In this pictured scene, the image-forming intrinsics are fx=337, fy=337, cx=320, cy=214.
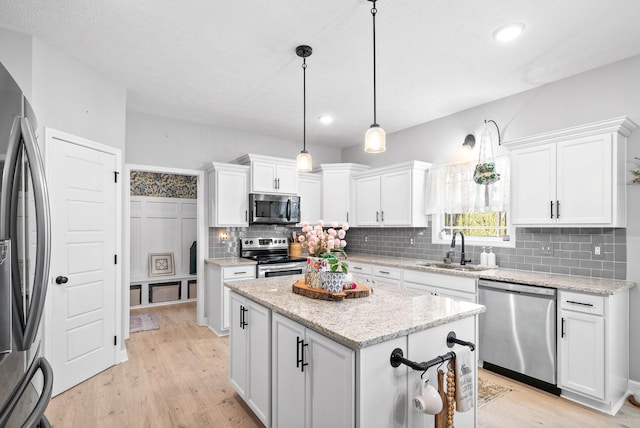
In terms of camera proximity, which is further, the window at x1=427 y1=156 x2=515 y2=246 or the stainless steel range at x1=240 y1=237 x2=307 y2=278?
the stainless steel range at x1=240 y1=237 x2=307 y2=278

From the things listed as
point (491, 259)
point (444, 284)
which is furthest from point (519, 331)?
point (491, 259)

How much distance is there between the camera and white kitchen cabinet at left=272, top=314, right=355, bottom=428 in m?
1.51

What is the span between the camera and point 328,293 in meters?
2.14

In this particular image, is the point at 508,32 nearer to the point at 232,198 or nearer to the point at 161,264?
the point at 232,198

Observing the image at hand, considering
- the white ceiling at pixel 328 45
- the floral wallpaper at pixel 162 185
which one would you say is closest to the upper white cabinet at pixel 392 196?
the white ceiling at pixel 328 45

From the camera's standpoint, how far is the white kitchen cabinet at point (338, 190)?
17.1 ft

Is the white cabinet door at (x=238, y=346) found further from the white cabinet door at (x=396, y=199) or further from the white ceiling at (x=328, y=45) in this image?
the white cabinet door at (x=396, y=199)

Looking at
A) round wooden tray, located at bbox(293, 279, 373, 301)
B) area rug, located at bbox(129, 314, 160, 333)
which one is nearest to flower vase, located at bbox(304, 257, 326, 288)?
round wooden tray, located at bbox(293, 279, 373, 301)

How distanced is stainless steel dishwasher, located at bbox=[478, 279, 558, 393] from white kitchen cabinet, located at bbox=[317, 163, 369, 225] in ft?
8.05

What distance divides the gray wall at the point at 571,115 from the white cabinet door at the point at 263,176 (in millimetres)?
2096

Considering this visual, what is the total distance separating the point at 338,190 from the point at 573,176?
3048mm

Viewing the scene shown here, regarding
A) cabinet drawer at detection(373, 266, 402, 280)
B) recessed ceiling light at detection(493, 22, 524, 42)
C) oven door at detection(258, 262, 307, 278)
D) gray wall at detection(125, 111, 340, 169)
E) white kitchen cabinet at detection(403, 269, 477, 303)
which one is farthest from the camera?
oven door at detection(258, 262, 307, 278)

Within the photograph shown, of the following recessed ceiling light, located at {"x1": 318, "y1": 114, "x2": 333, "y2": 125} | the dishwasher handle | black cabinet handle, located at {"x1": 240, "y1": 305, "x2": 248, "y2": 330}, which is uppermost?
recessed ceiling light, located at {"x1": 318, "y1": 114, "x2": 333, "y2": 125}

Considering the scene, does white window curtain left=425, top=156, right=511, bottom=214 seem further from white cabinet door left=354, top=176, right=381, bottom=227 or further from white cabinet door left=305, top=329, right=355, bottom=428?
white cabinet door left=305, top=329, right=355, bottom=428
